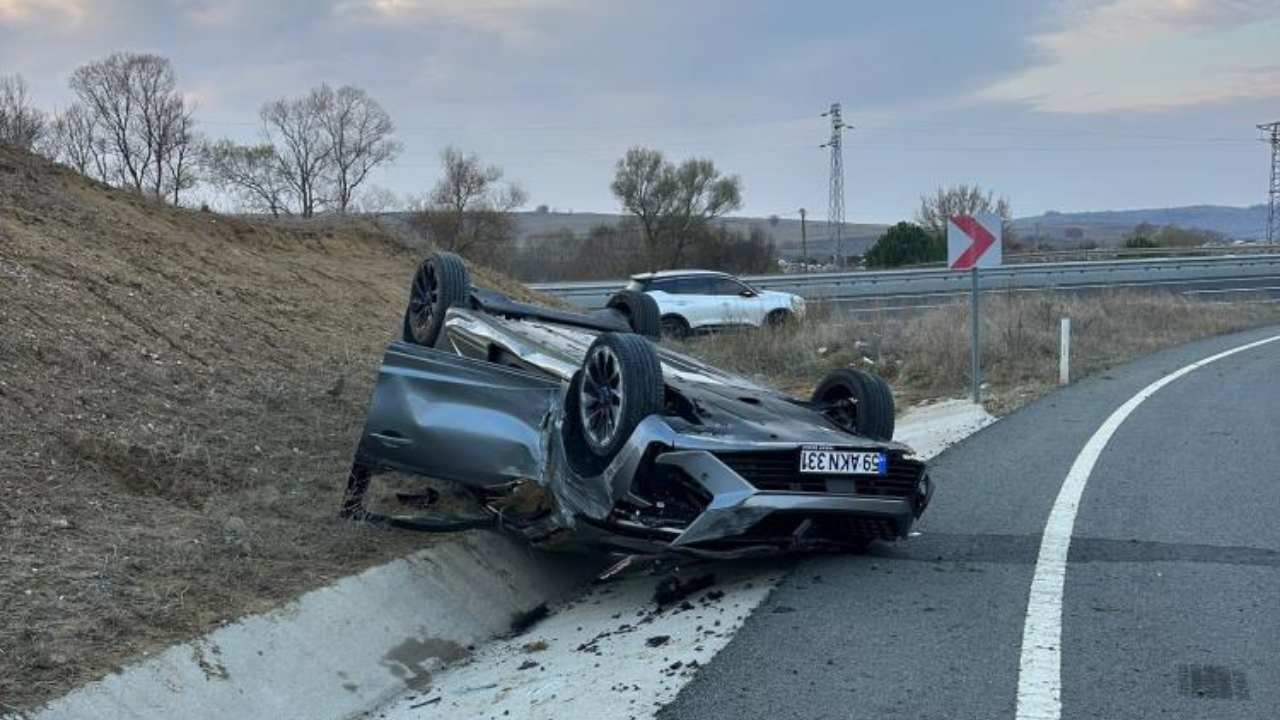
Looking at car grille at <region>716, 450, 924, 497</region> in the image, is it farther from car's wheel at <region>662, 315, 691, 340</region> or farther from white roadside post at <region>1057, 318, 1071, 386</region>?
car's wheel at <region>662, 315, 691, 340</region>

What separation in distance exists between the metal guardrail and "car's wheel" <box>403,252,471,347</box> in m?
24.5

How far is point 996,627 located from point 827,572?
47.7 inches

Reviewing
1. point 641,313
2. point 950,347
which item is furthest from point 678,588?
point 950,347

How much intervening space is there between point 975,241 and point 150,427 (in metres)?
9.12

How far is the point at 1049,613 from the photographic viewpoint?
5.45 m

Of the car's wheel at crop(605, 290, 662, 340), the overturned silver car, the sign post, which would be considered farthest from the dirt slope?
the sign post

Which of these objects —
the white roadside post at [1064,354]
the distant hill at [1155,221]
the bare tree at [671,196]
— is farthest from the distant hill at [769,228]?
the white roadside post at [1064,354]

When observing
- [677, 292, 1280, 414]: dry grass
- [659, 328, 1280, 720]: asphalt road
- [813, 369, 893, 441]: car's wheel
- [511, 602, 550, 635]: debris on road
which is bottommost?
[511, 602, 550, 635]: debris on road

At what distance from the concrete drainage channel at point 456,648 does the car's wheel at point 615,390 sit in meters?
0.93

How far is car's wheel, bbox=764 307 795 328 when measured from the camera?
778 inches

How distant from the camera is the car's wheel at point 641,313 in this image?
8.81 m

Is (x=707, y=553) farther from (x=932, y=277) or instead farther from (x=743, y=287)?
(x=932, y=277)

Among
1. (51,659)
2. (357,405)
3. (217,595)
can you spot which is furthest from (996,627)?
(357,405)

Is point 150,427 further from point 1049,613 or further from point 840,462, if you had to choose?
point 1049,613
